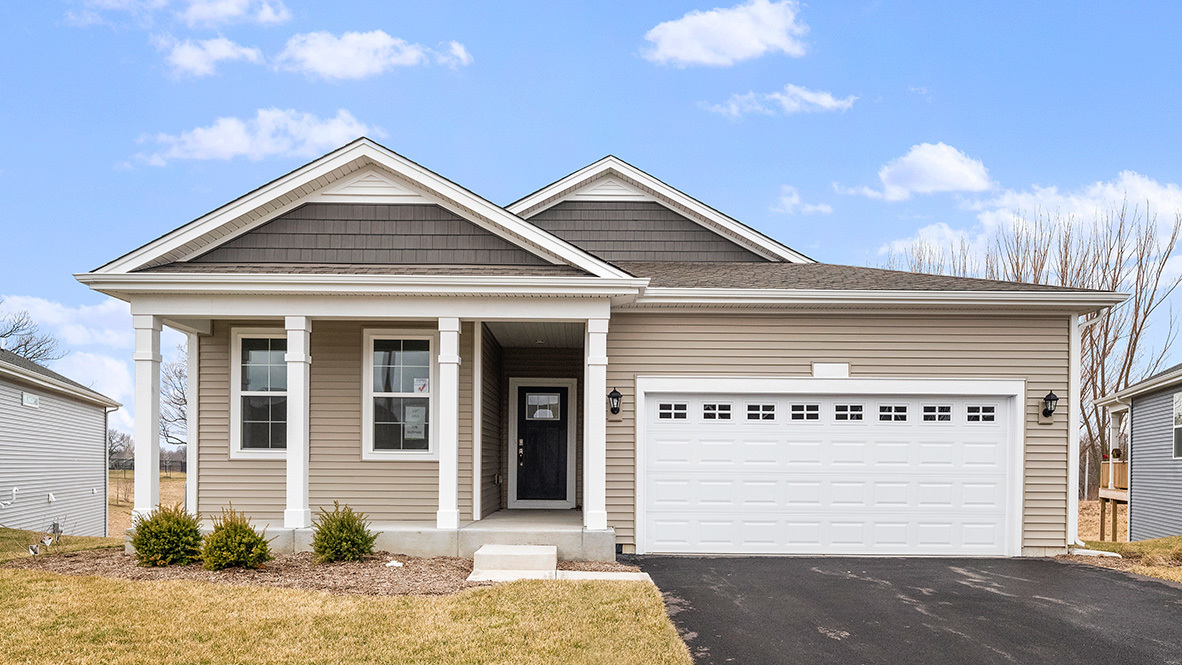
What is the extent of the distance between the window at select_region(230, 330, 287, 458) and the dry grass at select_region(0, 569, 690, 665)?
317 centimetres

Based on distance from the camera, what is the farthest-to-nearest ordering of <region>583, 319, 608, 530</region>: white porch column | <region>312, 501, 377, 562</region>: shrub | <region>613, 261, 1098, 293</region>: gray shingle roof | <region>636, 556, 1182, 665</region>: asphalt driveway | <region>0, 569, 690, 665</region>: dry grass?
<region>613, 261, 1098, 293</region>: gray shingle roof, <region>583, 319, 608, 530</region>: white porch column, <region>312, 501, 377, 562</region>: shrub, <region>636, 556, 1182, 665</region>: asphalt driveway, <region>0, 569, 690, 665</region>: dry grass

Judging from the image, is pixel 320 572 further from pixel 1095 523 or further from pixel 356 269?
pixel 1095 523

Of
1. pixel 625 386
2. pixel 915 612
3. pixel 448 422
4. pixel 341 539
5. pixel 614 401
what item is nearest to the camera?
pixel 915 612

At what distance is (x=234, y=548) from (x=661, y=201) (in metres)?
8.59

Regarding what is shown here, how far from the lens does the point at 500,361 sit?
13.2m

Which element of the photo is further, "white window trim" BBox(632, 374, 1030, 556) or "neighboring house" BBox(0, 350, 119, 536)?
"neighboring house" BBox(0, 350, 119, 536)

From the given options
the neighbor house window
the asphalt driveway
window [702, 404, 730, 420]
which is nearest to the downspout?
the asphalt driveway

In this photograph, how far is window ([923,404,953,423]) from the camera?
1058 cm

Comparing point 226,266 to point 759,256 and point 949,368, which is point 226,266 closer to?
point 759,256

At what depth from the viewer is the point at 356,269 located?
973 centimetres

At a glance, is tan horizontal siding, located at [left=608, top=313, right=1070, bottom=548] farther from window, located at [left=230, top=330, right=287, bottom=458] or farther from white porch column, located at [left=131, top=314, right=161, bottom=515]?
white porch column, located at [left=131, top=314, right=161, bottom=515]

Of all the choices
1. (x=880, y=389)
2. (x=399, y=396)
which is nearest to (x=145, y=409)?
(x=399, y=396)

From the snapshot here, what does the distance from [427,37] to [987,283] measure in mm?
12159

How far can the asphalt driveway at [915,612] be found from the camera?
607 centimetres
